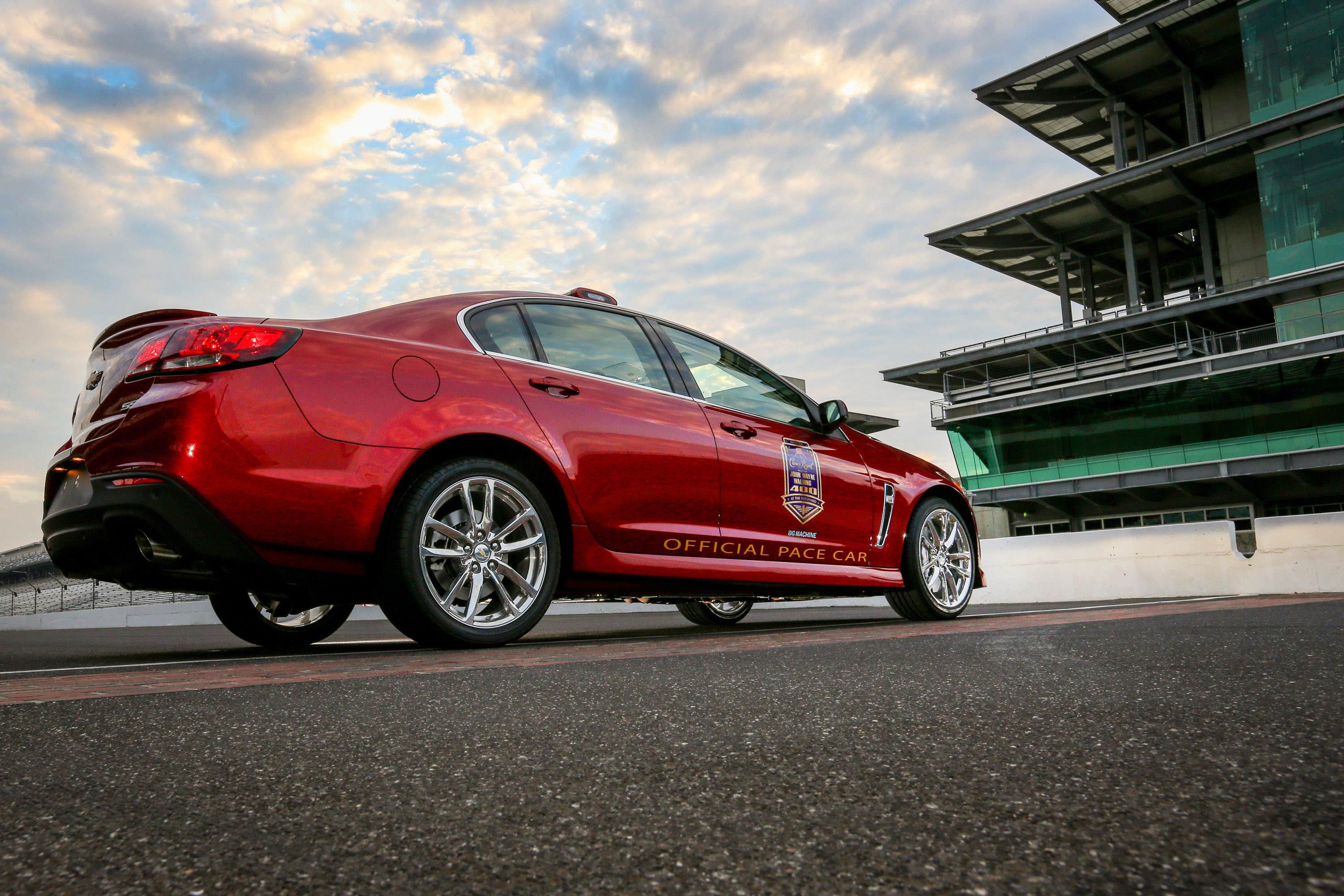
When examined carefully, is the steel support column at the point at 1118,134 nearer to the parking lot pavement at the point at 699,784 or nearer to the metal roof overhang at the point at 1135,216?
the metal roof overhang at the point at 1135,216

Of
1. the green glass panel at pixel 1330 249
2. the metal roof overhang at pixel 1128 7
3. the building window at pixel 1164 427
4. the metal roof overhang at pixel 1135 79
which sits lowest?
the building window at pixel 1164 427

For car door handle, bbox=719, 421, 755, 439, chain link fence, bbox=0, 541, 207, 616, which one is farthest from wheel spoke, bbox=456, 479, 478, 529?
chain link fence, bbox=0, 541, 207, 616

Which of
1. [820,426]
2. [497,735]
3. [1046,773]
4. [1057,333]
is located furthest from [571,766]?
[1057,333]

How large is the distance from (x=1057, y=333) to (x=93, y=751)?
39.8 metres

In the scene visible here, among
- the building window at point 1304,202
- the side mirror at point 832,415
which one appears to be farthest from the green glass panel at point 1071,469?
the side mirror at point 832,415

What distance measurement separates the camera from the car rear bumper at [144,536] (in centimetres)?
312

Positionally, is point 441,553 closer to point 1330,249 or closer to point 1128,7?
point 1330,249

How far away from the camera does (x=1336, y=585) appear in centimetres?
1277

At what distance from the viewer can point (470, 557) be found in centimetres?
364

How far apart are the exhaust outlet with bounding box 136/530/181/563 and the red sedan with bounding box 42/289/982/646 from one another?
0.04ft

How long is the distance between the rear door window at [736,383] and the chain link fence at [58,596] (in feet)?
74.8

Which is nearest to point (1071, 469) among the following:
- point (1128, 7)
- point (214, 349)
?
point (1128, 7)

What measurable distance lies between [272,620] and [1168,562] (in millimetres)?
14544

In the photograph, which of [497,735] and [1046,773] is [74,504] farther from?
[1046,773]
